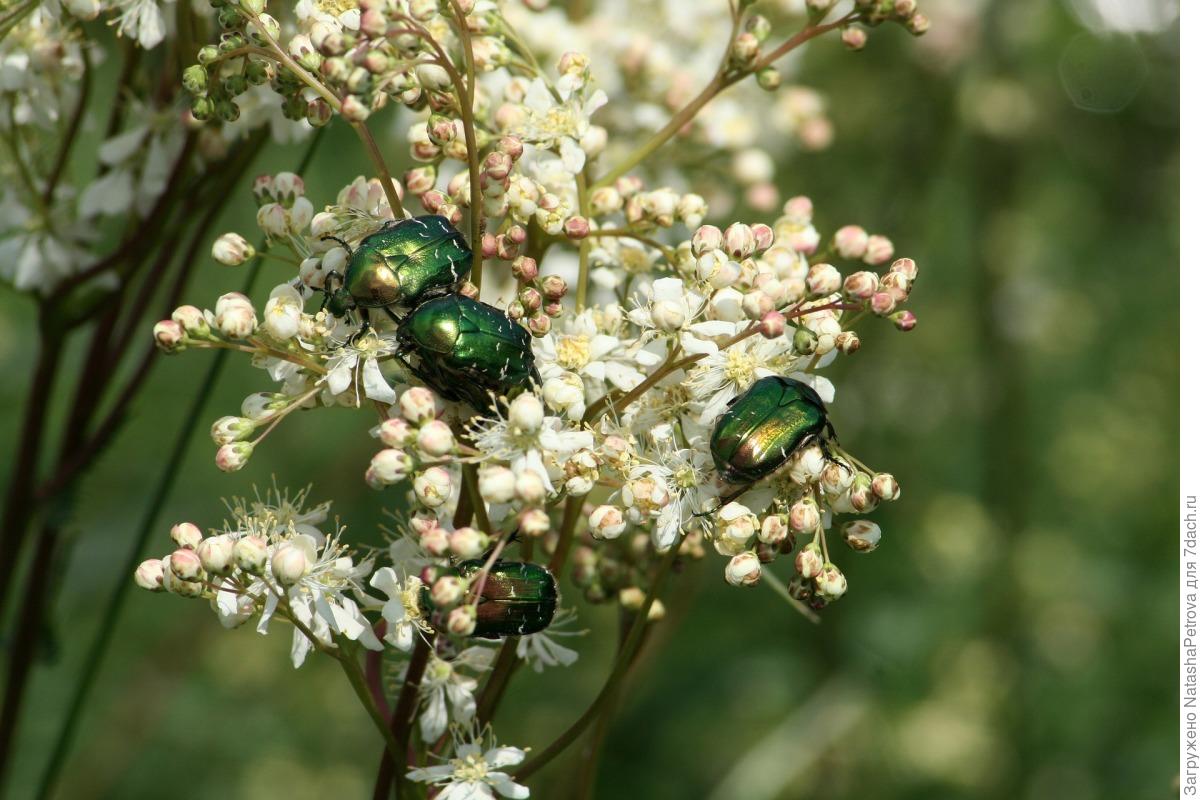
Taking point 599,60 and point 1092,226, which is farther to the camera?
point 1092,226

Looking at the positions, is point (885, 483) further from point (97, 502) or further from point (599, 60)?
point (97, 502)

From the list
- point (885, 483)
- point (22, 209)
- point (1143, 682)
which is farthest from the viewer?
point (1143, 682)

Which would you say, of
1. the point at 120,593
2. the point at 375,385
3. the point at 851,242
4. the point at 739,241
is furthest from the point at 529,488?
the point at 120,593

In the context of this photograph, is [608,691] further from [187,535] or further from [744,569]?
[187,535]

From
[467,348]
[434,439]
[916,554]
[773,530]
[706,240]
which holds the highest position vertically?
[916,554]
